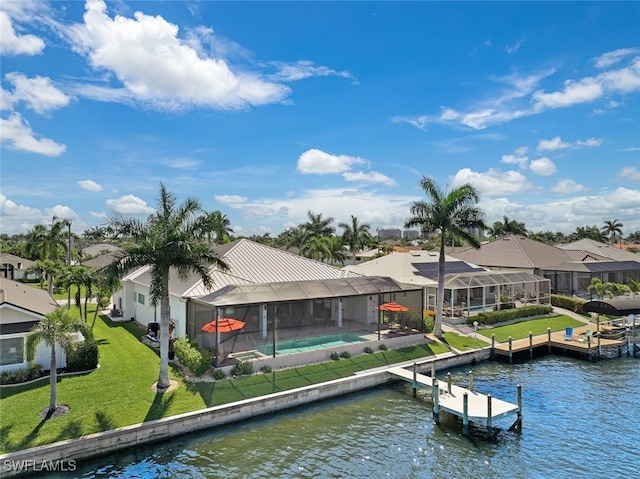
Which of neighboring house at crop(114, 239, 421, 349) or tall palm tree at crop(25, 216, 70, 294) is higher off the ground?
tall palm tree at crop(25, 216, 70, 294)

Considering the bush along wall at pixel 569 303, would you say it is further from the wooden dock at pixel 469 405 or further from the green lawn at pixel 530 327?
the wooden dock at pixel 469 405

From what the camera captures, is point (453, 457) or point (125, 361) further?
point (125, 361)

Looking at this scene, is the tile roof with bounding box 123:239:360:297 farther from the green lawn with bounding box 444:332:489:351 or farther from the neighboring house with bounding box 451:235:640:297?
the neighboring house with bounding box 451:235:640:297

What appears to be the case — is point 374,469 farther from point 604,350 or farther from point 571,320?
point 571,320

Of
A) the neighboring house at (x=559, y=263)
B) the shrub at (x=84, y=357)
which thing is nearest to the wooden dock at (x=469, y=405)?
the shrub at (x=84, y=357)

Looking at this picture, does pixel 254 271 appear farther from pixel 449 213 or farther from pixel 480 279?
pixel 480 279

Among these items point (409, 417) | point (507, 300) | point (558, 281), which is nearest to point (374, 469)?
point (409, 417)

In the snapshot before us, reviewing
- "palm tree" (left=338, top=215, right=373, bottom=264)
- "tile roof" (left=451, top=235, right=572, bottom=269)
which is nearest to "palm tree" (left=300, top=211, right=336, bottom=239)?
"palm tree" (left=338, top=215, right=373, bottom=264)
